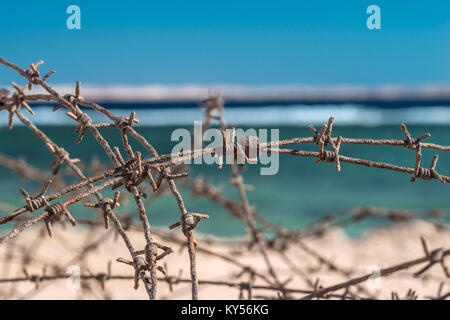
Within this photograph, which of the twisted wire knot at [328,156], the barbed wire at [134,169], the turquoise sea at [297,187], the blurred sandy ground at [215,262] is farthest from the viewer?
the turquoise sea at [297,187]

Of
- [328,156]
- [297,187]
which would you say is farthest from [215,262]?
[297,187]

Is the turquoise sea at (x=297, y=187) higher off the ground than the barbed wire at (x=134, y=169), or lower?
higher

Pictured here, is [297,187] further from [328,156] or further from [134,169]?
[134,169]

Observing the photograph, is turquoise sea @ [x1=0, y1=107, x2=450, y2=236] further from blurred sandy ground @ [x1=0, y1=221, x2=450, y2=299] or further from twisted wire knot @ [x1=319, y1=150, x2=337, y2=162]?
twisted wire knot @ [x1=319, y1=150, x2=337, y2=162]

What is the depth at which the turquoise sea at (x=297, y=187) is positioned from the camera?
3.72m

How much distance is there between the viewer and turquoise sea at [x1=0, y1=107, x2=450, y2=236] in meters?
3.72

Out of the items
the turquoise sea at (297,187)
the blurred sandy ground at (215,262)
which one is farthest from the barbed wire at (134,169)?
the turquoise sea at (297,187)

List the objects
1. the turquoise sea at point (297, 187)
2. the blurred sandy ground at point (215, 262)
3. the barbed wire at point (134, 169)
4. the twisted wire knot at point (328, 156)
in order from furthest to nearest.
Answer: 1. the turquoise sea at point (297, 187)
2. the blurred sandy ground at point (215, 262)
3. the twisted wire knot at point (328, 156)
4. the barbed wire at point (134, 169)

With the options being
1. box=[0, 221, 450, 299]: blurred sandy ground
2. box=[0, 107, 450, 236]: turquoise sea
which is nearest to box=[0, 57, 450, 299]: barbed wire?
box=[0, 221, 450, 299]: blurred sandy ground

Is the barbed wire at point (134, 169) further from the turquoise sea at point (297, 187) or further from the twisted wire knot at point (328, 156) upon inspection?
the turquoise sea at point (297, 187)

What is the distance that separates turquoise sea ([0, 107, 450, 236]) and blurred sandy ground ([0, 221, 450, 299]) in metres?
0.64

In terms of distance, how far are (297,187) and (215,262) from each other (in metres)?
2.46

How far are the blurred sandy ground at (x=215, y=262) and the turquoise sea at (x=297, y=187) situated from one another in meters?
0.64
